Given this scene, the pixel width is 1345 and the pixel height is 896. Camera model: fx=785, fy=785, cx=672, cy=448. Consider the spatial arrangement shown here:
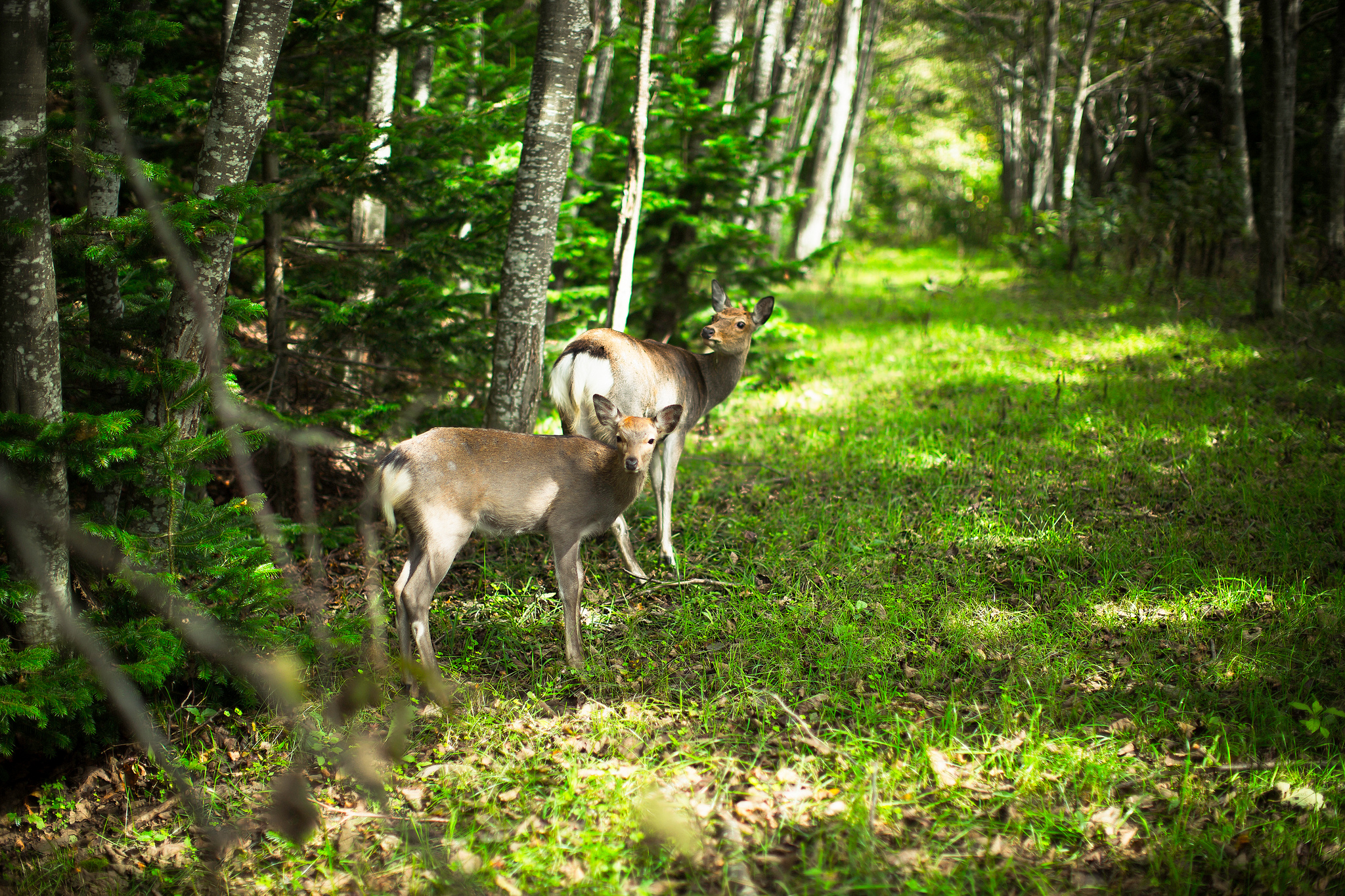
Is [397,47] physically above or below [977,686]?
above

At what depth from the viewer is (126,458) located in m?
3.51

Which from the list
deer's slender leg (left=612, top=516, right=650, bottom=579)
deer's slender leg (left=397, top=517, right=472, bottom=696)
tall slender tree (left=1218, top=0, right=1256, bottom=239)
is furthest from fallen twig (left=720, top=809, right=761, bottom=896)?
tall slender tree (left=1218, top=0, right=1256, bottom=239)

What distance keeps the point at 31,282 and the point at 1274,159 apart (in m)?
12.6

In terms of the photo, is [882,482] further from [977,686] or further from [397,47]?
[397,47]

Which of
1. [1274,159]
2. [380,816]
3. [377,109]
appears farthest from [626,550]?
[1274,159]

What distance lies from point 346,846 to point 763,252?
25.6 feet

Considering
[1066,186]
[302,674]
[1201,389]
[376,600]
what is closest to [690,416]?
[376,600]

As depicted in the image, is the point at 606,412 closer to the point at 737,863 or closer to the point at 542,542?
the point at 542,542

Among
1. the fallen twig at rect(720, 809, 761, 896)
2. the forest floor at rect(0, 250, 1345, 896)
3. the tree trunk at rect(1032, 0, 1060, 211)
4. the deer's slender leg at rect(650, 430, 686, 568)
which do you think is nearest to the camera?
the fallen twig at rect(720, 809, 761, 896)

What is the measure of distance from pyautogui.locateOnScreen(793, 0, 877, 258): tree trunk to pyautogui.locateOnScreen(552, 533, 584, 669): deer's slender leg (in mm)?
12509

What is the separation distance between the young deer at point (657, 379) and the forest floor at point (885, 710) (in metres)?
0.50

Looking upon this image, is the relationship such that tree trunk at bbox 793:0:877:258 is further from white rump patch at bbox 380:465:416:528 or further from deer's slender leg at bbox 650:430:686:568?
white rump patch at bbox 380:465:416:528

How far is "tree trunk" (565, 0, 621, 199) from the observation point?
9766mm

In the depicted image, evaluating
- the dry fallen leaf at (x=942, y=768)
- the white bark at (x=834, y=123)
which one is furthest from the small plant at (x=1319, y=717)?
the white bark at (x=834, y=123)
